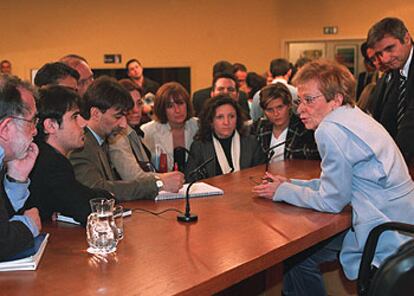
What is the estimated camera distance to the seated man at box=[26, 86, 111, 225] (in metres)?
2.26

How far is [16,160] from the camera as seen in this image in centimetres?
204

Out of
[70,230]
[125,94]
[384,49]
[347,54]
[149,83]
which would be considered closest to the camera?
[70,230]

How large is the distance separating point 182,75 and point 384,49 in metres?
6.41

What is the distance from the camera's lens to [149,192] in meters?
2.77

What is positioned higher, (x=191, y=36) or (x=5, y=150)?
(x=191, y=36)

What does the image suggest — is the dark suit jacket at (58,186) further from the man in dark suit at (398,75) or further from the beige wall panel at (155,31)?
the beige wall panel at (155,31)

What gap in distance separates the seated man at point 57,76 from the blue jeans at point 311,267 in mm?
1554

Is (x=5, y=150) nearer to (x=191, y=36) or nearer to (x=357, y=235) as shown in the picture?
(x=357, y=235)

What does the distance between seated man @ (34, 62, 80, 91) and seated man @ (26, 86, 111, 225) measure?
2.74 ft

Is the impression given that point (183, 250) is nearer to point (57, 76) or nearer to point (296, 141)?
point (57, 76)

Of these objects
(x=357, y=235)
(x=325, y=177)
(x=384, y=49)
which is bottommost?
(x=357, y=235)

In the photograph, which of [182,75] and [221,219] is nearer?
[221,219]

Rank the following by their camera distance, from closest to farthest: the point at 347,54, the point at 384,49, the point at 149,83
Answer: the point at 384,49, the point at 149,83, the point at 347,54

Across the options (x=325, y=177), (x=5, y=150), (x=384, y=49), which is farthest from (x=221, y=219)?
(x=384, y=49)
